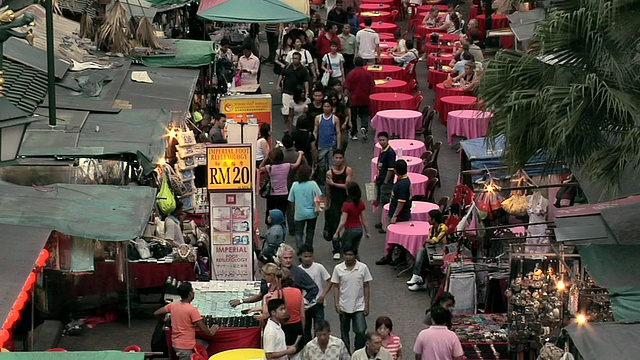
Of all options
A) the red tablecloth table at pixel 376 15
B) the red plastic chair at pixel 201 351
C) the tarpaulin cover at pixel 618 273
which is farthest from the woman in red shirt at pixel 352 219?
the red tablecloth table at pixel 376 15

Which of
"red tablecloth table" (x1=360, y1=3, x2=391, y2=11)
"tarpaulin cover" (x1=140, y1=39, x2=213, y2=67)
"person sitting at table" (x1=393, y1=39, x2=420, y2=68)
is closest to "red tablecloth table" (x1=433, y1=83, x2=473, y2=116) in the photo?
"person sitting at table" (x1=393, y1=39, x2=420, y2=68)

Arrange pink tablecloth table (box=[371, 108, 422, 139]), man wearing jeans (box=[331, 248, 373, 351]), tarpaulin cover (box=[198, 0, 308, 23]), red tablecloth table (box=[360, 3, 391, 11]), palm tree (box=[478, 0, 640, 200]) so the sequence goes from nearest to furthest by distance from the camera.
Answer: palm tree (box=[478, 0, 640, 200]) → man wearing jeans (box=[331, 248, 373, 351]) → pink tablecloth table (box=[371, 108, 422, 139]) → tarpaulin cover (box=[198, 0, 308, 23]) → red tablecloth table (box=[360, 3, 391, 11])

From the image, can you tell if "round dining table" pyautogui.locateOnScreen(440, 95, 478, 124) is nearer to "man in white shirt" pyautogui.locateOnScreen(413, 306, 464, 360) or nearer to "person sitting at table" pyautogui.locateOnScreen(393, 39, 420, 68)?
"person sitting at table" pyautogui.locateOnScreen(393, 39, 420, 68)

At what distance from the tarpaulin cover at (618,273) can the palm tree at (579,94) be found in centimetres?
62

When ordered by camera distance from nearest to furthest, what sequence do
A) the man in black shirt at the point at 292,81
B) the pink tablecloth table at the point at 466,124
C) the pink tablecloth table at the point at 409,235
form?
the pink tablecloth table at the point at 409,235
the pink tablecloth table at the point at 466,124
the man in black shirt at the point at 292,81

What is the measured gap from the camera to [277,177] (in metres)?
19.4

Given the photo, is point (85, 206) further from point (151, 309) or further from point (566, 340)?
point (566, 340)

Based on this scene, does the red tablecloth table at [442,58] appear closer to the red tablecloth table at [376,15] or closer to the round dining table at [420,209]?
the red tablecloth table at [376,15]

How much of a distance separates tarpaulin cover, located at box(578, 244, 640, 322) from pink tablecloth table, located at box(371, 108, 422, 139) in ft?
38.7

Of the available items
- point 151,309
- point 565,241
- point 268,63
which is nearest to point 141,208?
point 151,309

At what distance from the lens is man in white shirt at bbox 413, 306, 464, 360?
1336cm

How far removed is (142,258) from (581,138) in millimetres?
6296

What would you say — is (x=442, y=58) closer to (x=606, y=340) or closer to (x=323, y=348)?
(x=323, y=348)

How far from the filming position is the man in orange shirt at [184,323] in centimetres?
1414
